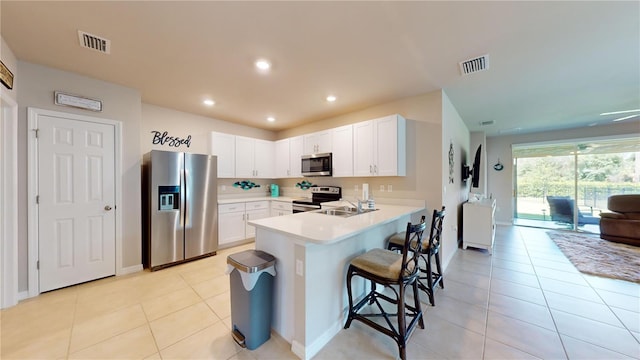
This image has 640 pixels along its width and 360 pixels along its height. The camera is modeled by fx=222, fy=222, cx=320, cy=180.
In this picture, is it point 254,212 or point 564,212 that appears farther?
point 564,212

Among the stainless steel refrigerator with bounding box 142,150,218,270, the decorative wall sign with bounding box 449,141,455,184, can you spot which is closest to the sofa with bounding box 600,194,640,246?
the decorative wall sign with bounding box 449,141,455,184

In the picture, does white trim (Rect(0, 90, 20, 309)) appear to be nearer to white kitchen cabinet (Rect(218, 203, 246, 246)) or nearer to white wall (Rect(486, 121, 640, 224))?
white kitchen cabinet (Rect(218, 203, 246, 246))

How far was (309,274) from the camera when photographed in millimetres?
1683

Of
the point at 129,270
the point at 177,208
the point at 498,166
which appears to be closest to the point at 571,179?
the point at 498,166

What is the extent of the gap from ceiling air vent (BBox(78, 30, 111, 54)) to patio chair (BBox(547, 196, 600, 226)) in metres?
9.23

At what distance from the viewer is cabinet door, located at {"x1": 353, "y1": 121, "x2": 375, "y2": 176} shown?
3.56 metres

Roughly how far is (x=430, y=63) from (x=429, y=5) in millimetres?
913

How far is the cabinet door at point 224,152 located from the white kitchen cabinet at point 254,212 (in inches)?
28.9

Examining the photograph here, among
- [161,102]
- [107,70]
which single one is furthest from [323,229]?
[161,102]

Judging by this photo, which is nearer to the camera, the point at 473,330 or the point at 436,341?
the point at 436,341

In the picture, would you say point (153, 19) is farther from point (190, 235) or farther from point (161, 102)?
point (190, 235)

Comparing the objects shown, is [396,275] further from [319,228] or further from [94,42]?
[94,42]

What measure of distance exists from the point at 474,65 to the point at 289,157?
11.6 ft

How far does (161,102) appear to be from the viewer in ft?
12.3
